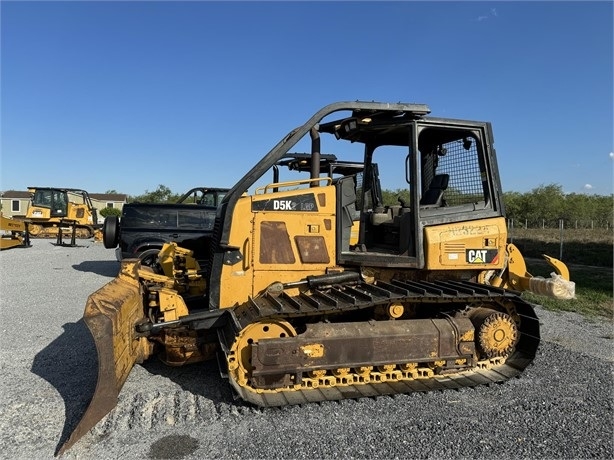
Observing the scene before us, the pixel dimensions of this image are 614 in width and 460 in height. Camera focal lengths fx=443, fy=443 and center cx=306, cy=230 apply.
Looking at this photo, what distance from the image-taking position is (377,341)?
4.27 metres

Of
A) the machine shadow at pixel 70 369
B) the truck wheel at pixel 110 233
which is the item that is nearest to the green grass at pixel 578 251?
the truck wheel at pixel 110 233

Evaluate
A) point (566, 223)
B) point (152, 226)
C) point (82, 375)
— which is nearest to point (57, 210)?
point (152, 226)

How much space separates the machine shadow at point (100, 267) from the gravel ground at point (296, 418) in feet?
25.6

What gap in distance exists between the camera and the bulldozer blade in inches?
141

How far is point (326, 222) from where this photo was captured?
4.77 metres

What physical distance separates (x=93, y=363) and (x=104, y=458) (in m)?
2.24

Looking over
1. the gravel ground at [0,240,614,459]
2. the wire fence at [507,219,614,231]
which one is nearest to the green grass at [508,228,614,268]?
the gravel ground at [0,240,614,459]

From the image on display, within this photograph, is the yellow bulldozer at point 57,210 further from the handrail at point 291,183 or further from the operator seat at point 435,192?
the operator seat at point 435,192

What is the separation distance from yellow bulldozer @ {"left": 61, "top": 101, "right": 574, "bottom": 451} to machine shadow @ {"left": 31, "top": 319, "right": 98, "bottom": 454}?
552 millimetres

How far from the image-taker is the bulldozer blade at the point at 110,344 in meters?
3.57

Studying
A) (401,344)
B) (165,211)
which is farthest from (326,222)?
(165,211)

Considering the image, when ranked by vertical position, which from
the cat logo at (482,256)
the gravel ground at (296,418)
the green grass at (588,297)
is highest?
the cat logo at (482,256)

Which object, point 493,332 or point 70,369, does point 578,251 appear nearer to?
point 493,332

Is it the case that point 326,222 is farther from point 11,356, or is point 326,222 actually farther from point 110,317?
point 11,356
